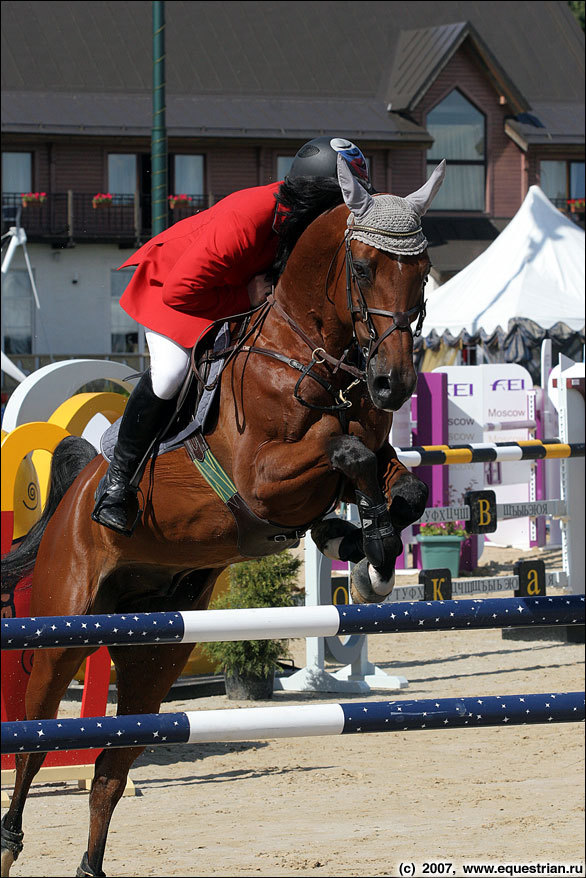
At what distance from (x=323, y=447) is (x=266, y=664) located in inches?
143

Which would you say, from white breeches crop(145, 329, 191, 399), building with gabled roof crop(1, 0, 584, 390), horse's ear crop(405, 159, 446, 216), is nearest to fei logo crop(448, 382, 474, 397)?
white breeches crop(145, 329, 191, 399)

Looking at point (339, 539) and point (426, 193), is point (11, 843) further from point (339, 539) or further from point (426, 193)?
point (426, 193)

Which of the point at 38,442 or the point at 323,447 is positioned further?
the point at 38,442

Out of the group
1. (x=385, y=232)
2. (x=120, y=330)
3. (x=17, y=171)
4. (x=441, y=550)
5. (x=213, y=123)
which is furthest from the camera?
(x=17, y=171)

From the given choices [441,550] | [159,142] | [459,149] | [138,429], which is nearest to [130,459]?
[138,429]

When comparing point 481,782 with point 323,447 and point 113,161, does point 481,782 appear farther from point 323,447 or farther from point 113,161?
point 113,161

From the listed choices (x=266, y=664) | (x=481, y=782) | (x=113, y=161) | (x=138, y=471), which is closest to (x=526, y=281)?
(x=266, y=664)

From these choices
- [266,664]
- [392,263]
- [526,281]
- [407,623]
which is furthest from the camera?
[526,281]

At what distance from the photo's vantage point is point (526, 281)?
15.2m

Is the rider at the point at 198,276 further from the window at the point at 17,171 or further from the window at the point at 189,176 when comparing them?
the window at the point at 17,171

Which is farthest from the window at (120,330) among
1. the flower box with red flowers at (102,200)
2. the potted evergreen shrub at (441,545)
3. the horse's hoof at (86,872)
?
the horse's hoof at (86,872)

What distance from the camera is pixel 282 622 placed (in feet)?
10.2

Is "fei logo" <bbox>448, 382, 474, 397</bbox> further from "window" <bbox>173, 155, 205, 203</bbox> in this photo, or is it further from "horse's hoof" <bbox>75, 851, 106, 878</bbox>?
"window" <bbox>173, 155, 205, 203</bbox>

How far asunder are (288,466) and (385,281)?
589 mm
